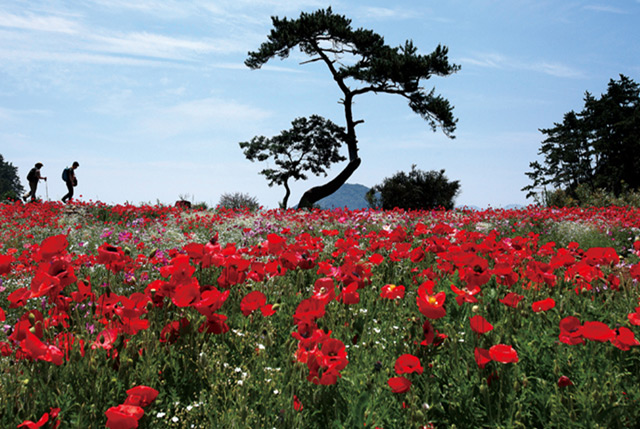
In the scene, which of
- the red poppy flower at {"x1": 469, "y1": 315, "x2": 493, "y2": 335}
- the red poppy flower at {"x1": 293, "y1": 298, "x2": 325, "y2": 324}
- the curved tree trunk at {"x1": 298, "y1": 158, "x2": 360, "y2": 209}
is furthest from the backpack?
the red poppy flower at {"x1": 469, "y1": 315, "x2": 493, "y2": 335}

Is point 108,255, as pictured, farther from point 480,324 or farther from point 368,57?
point 368,57

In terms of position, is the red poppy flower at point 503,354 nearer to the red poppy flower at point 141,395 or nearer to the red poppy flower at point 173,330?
the red poppy flower at point 141,395

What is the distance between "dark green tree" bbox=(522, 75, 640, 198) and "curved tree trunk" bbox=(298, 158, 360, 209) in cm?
2511

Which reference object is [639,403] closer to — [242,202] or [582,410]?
[582,410]

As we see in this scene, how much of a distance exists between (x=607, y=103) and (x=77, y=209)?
52442 millimetres

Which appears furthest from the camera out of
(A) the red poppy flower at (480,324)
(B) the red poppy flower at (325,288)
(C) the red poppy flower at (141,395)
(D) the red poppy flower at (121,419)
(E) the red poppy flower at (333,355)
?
(B) the red poppy flower at (325,288)

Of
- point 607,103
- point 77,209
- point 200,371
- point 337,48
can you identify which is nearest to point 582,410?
point 200,371

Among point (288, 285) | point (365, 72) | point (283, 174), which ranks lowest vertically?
point (288, 285)

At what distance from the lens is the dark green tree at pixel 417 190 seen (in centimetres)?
2731

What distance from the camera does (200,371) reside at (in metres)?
2.52

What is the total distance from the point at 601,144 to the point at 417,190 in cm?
3077

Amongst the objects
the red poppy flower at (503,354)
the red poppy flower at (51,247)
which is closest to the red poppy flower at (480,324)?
the red poppy flower at (503,354)

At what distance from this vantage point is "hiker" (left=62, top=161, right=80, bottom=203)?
2072cm

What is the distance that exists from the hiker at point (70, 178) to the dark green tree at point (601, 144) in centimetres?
4093
